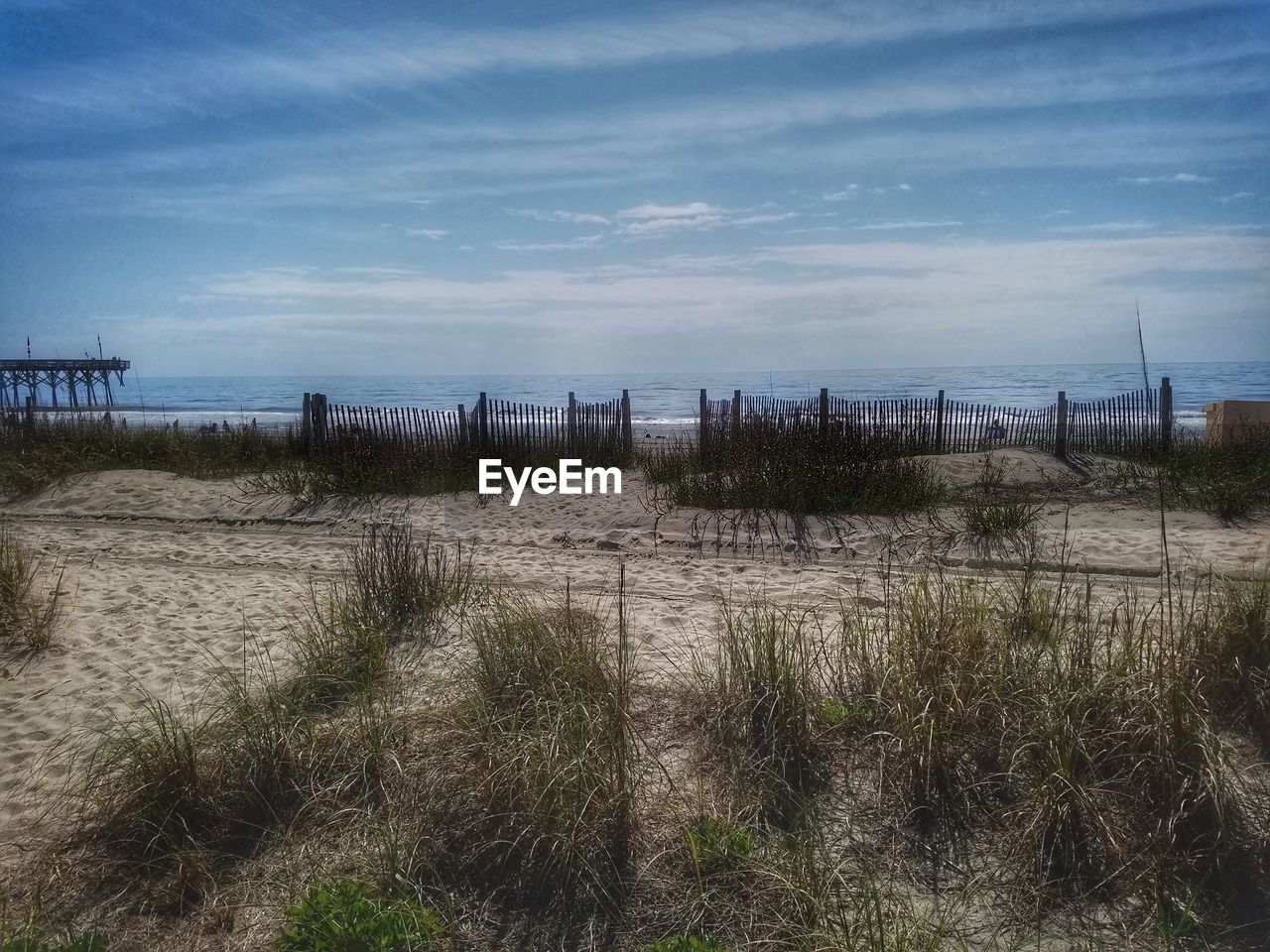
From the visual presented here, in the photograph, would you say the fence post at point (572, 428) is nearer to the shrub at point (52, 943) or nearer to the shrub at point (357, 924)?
the shrub at point (357, 924)

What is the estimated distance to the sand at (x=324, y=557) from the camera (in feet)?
15.9

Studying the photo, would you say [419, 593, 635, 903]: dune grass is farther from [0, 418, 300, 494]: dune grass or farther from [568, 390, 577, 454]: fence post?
[0, 418, 300, 494]: dune grass

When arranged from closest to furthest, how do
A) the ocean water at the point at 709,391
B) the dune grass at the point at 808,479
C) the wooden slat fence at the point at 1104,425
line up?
the dune grass at the point at 808,479 → the wooden slat fence at the point at 1104,425 → the ocean water at the point at 709,391

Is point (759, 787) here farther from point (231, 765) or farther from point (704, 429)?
point (704, 429)

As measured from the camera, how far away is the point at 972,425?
1608cm

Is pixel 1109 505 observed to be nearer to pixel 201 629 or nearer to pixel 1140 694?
pixel 1140 694

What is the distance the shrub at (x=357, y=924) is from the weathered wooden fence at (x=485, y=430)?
10168 millimetres

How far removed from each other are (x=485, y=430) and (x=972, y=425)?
352 inches

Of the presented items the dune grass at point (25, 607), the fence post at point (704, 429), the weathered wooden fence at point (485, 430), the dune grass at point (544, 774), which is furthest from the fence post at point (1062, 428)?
the dune grass at point (25, 607)

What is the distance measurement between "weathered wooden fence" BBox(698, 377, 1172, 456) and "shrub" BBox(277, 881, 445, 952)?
9.76 m

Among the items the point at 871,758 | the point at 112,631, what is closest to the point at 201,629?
the point at 112,631

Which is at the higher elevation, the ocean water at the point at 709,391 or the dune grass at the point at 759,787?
the ocean water at the point at 709,391

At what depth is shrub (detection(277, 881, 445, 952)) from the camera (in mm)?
2764

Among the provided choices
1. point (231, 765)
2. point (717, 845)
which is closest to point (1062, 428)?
point (717, 845)
